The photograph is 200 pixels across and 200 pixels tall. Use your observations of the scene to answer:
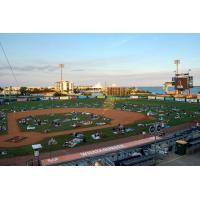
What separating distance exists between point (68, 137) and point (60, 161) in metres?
6.99

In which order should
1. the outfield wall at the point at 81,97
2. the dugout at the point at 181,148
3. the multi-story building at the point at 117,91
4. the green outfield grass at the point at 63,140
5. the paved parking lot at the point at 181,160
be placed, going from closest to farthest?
the paved parking lot at the point at 181,160 → the dugout at the point at 181,148 → the green outfield grass at the point at 63,140 → the outfield wall at the point at 81,97 → the multi-story building at the point at 117,91

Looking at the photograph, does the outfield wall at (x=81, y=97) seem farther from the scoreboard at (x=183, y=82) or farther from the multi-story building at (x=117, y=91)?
the scoreboard at (x=183, y=82)

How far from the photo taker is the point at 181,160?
14461mm

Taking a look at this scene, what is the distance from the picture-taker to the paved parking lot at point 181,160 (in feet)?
45.5

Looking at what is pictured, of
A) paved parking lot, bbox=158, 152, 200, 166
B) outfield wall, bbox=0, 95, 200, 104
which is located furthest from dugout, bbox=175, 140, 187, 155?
outfield wall, bbox=0, 95, 200, 104

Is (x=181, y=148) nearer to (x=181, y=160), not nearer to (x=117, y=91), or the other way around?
(x=181, y=160)

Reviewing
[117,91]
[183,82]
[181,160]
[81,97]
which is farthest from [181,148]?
[117,91]

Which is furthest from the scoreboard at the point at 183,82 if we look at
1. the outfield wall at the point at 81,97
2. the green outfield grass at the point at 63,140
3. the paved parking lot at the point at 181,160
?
the paved parking lot at the point at 181,160

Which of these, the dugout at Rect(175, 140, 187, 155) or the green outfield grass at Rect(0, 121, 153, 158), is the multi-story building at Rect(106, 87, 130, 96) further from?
the dugout at Rect(175, 140, 187, 155)

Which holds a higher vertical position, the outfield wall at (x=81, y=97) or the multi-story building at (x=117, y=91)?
the multi-story building at (x=117, y=91)

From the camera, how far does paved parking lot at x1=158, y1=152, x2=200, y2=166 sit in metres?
13.9
